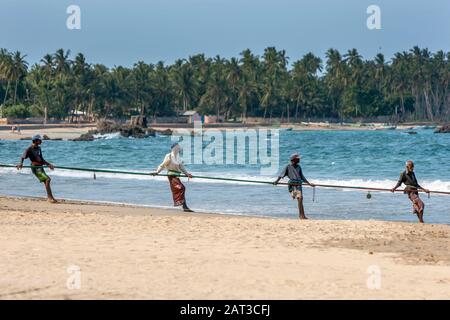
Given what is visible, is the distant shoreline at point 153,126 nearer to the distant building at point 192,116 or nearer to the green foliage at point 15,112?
the green foliage at point 15,112

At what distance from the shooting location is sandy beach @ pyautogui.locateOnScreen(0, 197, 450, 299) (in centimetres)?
860

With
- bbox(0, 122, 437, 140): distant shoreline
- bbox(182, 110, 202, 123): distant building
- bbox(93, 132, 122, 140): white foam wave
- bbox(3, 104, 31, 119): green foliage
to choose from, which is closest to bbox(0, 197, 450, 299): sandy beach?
bbox(0, 122, 437, 140): distant shoreline

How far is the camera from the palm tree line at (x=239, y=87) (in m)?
136

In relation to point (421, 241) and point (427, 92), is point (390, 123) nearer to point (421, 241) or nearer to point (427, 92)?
point (427, 92)

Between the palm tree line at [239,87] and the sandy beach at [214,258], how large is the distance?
109846 millimetres

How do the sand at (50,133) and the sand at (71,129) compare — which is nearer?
the sand at (50,133)

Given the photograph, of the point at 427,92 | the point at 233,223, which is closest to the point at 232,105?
the point at 427,92

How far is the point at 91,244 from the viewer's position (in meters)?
11.6

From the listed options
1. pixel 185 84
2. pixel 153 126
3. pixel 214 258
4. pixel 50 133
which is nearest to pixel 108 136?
pixel 50 133

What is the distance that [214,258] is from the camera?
34.6 feet

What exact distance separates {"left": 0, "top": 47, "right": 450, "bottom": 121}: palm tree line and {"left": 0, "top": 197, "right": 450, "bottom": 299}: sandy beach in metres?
110

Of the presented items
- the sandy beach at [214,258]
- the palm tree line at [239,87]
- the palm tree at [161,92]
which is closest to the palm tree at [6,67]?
the palm tree line at [239,87]

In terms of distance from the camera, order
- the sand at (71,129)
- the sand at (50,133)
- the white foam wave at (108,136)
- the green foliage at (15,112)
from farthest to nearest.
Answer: the green foliage at (15,112)
the white foam wave at (108,136)
the sand at (71,129)
the sand at (50,133)

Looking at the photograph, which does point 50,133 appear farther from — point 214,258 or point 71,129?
point 214,258
